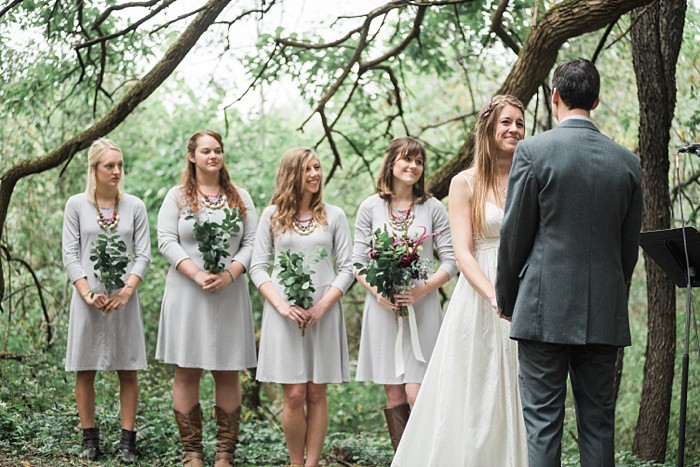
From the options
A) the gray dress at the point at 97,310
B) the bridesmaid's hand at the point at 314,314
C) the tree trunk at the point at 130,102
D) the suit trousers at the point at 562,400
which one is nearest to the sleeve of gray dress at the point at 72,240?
the gray dress at the point at 97,310

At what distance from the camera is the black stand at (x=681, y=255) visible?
14.5 feet

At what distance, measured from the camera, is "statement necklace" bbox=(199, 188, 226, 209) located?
5.80 metres

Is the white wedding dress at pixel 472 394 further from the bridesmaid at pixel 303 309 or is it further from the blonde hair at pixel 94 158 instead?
the blonde hair at pixel 94 158

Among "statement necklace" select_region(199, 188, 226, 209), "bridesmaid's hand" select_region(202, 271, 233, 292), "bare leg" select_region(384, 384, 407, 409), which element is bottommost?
"bare leg" select_region(384, 384, 407, 409)

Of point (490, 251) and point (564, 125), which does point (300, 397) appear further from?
point (564, 125)

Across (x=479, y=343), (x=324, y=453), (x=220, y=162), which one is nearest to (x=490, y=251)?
(x=479, y=343)

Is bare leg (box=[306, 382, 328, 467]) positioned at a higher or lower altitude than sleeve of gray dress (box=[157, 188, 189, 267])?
lower

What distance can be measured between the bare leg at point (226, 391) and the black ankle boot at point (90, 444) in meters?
0.88

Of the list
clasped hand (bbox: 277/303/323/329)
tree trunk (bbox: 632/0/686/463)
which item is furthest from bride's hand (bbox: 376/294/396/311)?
tree trunk (bbox: 632/0/686/463)

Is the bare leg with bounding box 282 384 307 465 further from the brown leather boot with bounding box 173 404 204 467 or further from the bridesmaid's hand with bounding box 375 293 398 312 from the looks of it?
the bridesmaid's hand with bounding box 375 293 398 312

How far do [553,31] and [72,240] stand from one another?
3.51 meters

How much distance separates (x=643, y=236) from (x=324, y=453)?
11.4 feet

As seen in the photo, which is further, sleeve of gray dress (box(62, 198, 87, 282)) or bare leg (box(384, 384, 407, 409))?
sleeve of gray dress (box(62, 198, 87, 282))

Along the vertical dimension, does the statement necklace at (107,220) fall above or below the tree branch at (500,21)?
below
